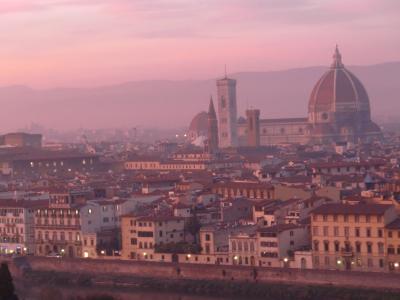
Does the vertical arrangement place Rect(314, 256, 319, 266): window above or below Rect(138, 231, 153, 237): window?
below

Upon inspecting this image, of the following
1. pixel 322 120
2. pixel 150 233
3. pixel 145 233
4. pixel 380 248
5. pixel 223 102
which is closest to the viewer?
pixel 380 248

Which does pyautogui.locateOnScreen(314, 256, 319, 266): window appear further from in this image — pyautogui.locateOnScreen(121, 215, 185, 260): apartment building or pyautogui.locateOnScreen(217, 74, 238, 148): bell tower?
pyautogui.locateOnScreen(217, 74, 238, 148): bell tower

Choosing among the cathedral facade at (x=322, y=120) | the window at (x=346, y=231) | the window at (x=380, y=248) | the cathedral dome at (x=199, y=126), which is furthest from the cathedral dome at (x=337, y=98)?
the window at (x=380, y=248)

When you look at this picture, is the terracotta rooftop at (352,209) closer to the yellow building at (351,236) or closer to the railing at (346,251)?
the yellow building at (351,236)

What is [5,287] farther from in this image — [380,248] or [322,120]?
[322,120]

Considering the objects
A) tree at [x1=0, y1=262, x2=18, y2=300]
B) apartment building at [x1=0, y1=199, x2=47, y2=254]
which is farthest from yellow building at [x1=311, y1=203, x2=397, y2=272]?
tree at [x1=0, y1=262, x2=18, y2=300]

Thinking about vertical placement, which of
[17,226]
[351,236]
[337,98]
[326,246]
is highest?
[337,98]

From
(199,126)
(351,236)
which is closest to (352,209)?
(351,236)
